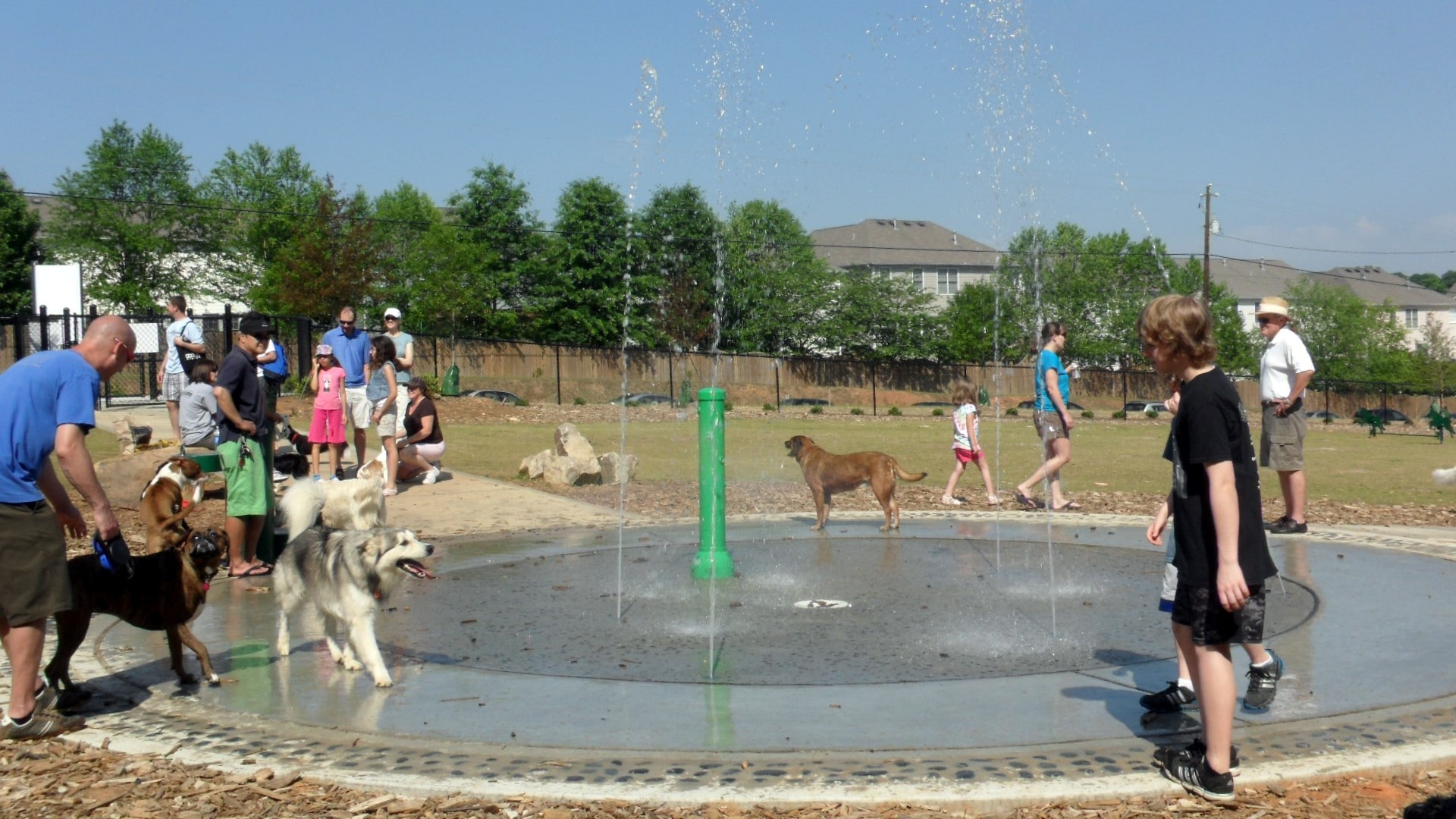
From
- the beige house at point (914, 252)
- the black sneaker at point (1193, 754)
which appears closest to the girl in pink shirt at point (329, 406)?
the black sneaker at point (1193, 754)

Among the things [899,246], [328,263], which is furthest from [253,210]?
[899,246]

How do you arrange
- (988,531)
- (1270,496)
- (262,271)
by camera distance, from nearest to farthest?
(988,531) < (1270,496) < (262,271)

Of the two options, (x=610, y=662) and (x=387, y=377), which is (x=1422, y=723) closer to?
(x=610, y=662)

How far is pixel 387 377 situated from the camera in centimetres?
1398

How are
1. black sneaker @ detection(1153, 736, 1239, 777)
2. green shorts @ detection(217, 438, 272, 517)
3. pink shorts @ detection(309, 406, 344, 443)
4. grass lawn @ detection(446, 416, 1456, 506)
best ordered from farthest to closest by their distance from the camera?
grass lawn @ detection(446, 416, 1456, 506), pink shorts @ detection(309, 406, 344, 443), green shorts @ detection(217, 438, 272, 517), black sneaker @ detection(1153, 736, 1239, 777)

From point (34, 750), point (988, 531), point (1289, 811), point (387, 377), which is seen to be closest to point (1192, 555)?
point (1289, 811)

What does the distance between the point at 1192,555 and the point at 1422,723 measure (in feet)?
5.07

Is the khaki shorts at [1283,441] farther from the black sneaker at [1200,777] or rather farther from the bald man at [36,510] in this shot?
the bald man at [36,510]

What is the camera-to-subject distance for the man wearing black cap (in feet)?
30.1

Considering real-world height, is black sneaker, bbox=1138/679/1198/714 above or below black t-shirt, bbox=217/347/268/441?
below

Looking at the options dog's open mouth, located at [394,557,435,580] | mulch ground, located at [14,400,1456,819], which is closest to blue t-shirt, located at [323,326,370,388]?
dog's open mouth, located at [394,557,435,580]

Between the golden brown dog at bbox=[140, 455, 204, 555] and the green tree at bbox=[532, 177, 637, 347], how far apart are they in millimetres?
56444

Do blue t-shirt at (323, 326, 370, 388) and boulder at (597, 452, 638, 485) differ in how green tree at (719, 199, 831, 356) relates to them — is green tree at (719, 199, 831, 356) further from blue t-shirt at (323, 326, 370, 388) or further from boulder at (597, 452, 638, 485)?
blue t-shirt at (323, 326, 370, 388)

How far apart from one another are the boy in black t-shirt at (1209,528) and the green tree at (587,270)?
61.5 metres
